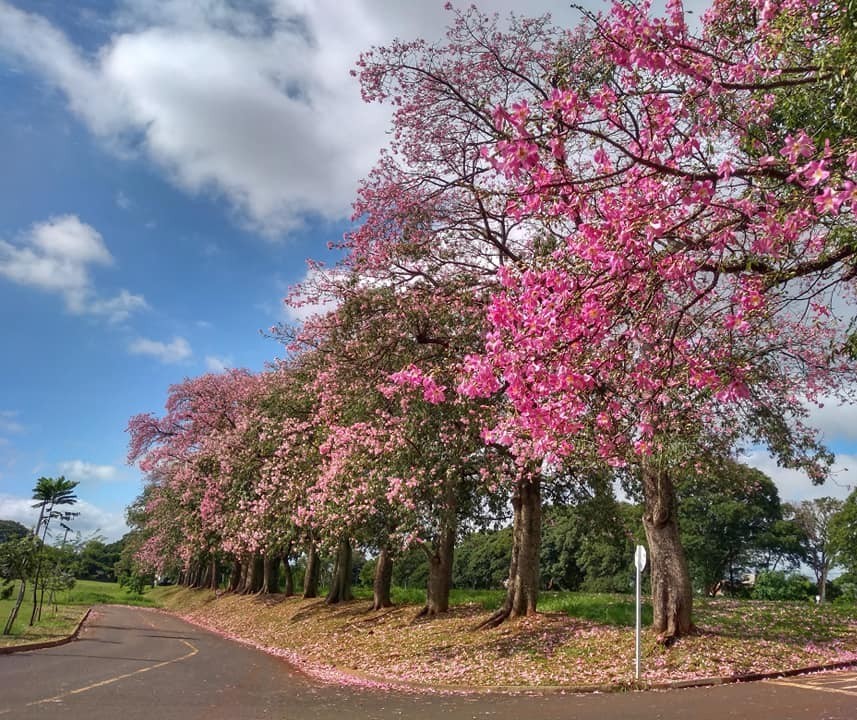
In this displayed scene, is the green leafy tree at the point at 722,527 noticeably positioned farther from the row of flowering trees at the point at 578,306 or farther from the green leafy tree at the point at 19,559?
the green leafy tree at the point at 19,559

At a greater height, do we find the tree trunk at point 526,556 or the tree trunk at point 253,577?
the tree trunk at point 526,556

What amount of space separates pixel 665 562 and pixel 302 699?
27.0 ft

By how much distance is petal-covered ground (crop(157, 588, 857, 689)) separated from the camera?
12680 millimetres

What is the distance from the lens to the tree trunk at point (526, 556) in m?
18.0

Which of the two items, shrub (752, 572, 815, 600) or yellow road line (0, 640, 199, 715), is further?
shrub (752, 572, 815, 600)

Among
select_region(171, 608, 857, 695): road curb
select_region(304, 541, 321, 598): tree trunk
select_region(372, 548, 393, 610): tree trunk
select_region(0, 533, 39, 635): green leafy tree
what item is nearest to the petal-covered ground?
select_region(171, 608, 857, 695): road curb

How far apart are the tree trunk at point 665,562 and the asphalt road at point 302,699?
266cm

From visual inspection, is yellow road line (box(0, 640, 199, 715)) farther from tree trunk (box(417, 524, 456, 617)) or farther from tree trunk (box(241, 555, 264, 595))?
tree trunk (box(241, 555, 264, 595))

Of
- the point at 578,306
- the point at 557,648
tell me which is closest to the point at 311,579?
the point at 557,648

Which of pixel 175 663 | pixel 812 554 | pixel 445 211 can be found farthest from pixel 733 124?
pixel 812 554

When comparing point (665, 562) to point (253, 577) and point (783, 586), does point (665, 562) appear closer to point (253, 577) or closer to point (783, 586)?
point (253, 577)

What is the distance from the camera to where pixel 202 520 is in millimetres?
34750

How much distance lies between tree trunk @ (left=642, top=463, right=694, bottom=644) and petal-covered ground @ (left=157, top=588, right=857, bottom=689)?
1.32ft

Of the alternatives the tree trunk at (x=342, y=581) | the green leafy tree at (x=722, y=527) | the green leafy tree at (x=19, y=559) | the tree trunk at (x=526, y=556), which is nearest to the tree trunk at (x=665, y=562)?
the tree trunk at (x=526, y=556)
